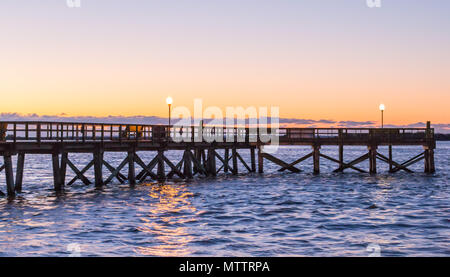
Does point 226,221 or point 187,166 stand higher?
point 187,166

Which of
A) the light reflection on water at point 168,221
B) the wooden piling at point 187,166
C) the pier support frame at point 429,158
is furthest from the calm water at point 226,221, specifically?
the pier support frame at point 429,158

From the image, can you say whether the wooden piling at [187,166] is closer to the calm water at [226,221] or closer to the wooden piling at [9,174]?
the calm water at [226,221]

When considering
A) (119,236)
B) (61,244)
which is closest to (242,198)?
(119,236)

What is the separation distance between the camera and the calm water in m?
14.6

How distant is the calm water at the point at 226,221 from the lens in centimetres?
1455

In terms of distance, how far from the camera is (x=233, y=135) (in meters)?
43.2

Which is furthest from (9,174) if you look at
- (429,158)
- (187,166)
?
(429,158)

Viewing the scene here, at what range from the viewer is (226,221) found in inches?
761

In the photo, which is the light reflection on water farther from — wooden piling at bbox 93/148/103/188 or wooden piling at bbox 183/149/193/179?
wooden piling at bbox 183/149/193/179

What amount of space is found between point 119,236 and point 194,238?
7.35 ft

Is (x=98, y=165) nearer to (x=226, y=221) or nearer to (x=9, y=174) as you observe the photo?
(x=9, y=174)

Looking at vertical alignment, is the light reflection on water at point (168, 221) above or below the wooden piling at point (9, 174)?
below

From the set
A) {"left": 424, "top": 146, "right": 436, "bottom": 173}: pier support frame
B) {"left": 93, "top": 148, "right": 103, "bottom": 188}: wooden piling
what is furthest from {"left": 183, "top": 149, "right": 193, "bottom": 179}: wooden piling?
{"left": 424, "top": 146, "right": 436, "bottom": 173}: pier support frame
